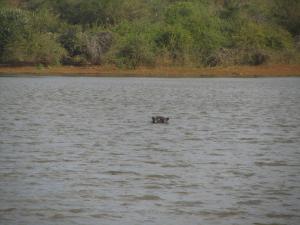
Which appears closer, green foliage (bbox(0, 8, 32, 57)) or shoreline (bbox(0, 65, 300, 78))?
shoreline (bbox(0, 65, 300, 78))

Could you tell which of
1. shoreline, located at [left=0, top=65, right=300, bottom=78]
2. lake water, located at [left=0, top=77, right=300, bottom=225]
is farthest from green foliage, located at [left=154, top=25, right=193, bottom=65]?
lake water, located at [left=0, top=77, right=300, bottom=225]

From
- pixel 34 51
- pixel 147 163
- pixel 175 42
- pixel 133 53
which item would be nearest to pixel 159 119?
pixel 147 163

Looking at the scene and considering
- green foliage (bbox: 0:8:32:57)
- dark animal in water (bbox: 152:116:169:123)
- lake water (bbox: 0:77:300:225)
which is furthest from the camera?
→ green foliage (bbox: 0:8:32:57)

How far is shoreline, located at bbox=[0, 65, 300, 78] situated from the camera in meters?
53.8

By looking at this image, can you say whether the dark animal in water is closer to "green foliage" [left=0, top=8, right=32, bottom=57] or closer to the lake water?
the lake water

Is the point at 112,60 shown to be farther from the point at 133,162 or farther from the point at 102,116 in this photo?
the point at 133,162

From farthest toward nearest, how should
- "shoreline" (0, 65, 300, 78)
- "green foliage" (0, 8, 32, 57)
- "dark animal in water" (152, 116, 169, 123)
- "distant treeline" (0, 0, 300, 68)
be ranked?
"green foliage" (0, 8, 32, 57) → "distant treeline" (0, 0, 300, 68) → "shoreline" (0, 65, 300, 78) → "dark animal in water" (152, 116, 169, 123)

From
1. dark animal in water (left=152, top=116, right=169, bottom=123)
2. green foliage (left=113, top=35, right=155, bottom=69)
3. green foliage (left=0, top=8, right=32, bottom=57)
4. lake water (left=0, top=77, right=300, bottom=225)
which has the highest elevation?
green foliage (left=0, top=8, right=32, bottom=57)

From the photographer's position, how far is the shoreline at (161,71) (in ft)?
176

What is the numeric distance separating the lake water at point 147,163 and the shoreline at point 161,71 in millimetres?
23543

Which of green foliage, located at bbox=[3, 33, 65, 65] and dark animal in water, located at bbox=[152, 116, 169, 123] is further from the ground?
green foliage, located at bbox=[3, 33, 65, 65]

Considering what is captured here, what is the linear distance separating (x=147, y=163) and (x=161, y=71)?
40.5 metres

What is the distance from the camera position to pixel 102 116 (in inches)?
977

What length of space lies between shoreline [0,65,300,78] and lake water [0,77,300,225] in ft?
77.2
